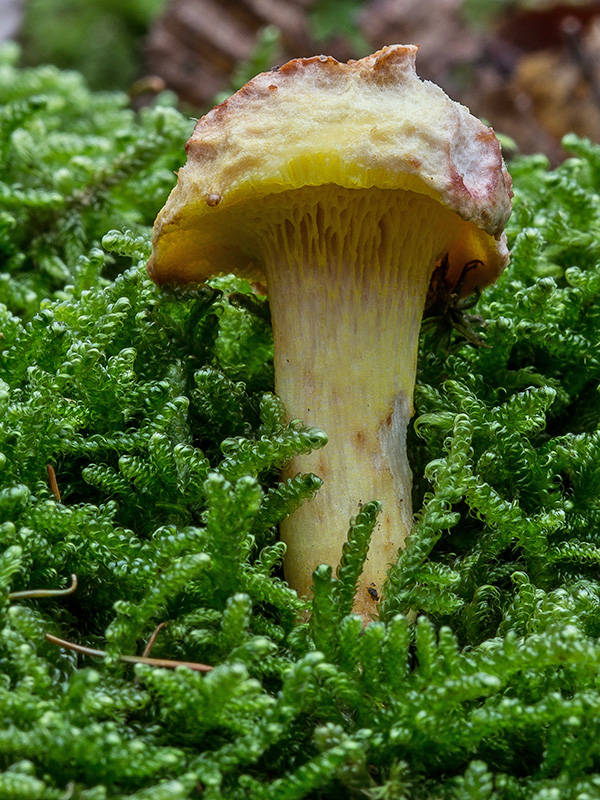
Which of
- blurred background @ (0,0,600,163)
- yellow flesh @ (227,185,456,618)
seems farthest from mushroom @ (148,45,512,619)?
blurred background @ (0,0,600,163)

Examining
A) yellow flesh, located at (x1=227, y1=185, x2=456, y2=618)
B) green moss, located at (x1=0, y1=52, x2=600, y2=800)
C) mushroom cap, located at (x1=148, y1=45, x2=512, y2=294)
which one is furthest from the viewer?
yellow flesh, located at (x1=227, y1=185, x2=456, y2=618)

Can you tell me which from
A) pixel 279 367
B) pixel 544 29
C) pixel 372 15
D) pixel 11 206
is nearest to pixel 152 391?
pixel 279 367

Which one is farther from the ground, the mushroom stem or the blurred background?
the blurred background

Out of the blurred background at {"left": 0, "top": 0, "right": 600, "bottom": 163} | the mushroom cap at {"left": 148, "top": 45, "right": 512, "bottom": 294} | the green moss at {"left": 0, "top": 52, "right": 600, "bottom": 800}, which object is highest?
the blurred background at {"left": 0, "top": 0, "right": 600, "bottom": 163}

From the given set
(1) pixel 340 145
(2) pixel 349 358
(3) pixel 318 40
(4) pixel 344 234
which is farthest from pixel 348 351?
(3) pixel 318 40

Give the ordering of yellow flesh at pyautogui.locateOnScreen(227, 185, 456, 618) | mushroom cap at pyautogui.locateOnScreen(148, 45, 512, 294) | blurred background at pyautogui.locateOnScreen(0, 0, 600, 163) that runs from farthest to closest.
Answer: blurred background at pyautogui.locateOnScreen(0, 0, 600, 163)
yellow flesh at pyautogui.locateOnScreen(227, 185, 456, 618)
mushroom cap at pyautogui.locateOnScreen(148, 45, 512, 294)

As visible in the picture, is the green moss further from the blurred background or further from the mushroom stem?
the blurred background

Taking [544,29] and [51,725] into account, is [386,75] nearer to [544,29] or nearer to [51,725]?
[51,725]
